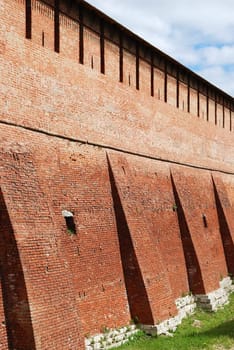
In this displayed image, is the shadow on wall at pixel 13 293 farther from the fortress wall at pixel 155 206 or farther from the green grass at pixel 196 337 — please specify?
the fortress wall at pixel 155 206

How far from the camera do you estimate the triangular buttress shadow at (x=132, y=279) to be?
12797mm

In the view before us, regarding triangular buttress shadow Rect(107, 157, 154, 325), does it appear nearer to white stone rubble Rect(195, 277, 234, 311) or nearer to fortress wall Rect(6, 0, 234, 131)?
fortress wall Rect(6, 0, 234, 131)

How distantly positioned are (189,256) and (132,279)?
4.51 metres

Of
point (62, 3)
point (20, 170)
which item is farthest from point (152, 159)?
point (20, 170)

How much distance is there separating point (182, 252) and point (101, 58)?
6.43 m

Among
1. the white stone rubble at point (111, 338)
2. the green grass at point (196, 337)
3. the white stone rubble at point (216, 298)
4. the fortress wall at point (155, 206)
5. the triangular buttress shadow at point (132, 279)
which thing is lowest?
the green grass at point (196, 337)

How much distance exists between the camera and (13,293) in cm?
933

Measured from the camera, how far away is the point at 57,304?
32.2ft

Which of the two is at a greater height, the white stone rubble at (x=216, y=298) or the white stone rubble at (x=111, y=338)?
the white stone rubble at (x=216, y=298)

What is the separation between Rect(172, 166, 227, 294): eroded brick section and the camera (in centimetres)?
1738

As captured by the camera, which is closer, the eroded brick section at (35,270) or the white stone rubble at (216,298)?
the eroded brick section at (35,270)

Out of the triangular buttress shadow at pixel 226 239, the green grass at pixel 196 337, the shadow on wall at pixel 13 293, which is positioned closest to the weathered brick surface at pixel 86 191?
the shadow on wall at pixel 13 293

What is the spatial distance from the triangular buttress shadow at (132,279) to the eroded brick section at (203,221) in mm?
4386

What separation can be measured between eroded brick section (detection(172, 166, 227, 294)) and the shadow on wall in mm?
8602
